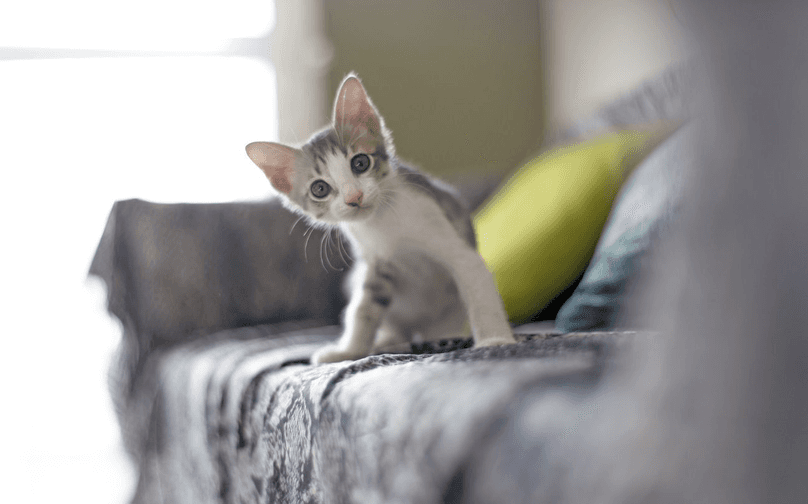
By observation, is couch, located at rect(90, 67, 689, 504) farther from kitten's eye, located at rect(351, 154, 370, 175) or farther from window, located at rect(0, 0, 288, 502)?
window, located at rect(0, 0, 288, 502)

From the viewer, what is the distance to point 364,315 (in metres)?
0.90

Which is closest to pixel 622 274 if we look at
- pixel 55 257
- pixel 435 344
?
pixel 435 344

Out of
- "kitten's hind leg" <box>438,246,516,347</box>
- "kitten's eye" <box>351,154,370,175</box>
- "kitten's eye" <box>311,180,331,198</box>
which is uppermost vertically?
"kitten's eye" <box>351,154,370,175</box>

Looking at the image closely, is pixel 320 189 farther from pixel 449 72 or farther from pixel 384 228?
pixel 449 72

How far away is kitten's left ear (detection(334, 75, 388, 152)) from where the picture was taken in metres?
0.77

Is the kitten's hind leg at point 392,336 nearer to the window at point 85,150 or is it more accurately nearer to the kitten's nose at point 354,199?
the kitten's nose at point 354,199

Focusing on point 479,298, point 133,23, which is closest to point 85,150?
point 133,23

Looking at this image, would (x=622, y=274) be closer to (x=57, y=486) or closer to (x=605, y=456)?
(x=605, y=456)

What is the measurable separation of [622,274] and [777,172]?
1.77 ft

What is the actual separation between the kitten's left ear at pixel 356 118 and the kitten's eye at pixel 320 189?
63 mm

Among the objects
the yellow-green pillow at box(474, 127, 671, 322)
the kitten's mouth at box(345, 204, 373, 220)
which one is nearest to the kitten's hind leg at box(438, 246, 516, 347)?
the kitten's mouth at box(345, 204, 373, 220)

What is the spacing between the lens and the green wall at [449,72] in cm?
241

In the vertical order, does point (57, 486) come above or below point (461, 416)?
below

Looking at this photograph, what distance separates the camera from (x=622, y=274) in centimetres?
83
